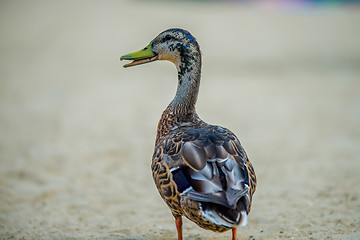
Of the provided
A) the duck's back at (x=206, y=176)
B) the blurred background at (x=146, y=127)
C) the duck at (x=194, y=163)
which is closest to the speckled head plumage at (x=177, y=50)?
the duck at (x=194, y=163)

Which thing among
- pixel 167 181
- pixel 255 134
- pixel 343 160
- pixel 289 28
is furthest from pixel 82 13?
pixel 167 181

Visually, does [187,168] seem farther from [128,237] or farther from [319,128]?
[319,128]

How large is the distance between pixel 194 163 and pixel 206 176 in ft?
0.64

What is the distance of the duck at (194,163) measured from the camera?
3266 millimetres

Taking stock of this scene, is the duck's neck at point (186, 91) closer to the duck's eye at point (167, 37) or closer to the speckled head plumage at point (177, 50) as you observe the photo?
the speckled head plumage at point (177, 50)

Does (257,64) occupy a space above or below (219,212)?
above

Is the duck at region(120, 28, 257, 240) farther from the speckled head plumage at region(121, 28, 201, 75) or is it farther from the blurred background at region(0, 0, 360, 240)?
the blurred background at region(0, 0, 360, 240)

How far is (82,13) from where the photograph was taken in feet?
82.1

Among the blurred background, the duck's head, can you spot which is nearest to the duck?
the duck's head

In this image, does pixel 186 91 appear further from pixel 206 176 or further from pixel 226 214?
pixel 226 214

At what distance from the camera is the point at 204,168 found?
11.5 feet

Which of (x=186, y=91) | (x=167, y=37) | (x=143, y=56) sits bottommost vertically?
(x=186, y=91)

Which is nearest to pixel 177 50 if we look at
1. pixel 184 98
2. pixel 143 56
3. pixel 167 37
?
pixel 167 37

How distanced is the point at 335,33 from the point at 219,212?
18494mm
